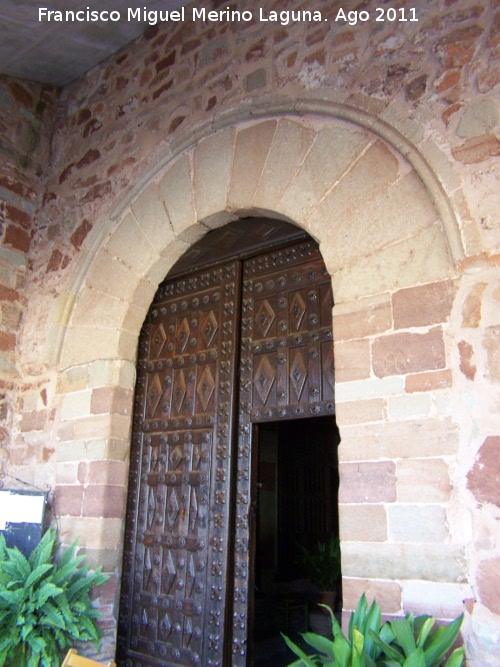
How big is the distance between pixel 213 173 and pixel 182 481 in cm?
198

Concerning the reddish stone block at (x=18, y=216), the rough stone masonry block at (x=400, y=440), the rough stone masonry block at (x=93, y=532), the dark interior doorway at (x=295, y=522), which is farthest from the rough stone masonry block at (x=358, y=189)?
the dark interior doorway at (x=295, y=522)

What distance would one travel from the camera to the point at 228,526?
3.35 m

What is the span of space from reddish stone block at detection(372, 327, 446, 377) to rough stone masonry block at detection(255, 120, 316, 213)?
1094 mm

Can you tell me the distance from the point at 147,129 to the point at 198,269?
3.46ft

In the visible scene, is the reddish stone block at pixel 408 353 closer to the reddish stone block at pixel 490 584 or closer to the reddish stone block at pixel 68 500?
the reddish stone block at pixel 490 584

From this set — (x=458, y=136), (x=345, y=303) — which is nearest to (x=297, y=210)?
(x=345, y=303)

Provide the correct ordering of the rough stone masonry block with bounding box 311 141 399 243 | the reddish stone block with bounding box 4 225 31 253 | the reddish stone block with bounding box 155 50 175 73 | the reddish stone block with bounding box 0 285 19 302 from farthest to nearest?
1. the reddish stone block with bounding box 4 225 31 253
2. the reddish stone block with bounding box 0 285 19 302
3. the reddish stone block with bounding box 155 50 175 73
4. the rough stone masonry block with bounding box 311 141 399 243

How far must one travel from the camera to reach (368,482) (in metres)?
2.38

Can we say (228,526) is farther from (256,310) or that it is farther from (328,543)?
(328,543)

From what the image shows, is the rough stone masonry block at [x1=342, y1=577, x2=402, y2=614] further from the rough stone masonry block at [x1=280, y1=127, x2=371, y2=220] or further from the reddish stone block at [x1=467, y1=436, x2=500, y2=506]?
the rough stone masonry block at [x1=280, y1=127, x2=371, y2=220]

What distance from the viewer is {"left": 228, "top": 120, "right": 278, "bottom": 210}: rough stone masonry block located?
10.8 feet

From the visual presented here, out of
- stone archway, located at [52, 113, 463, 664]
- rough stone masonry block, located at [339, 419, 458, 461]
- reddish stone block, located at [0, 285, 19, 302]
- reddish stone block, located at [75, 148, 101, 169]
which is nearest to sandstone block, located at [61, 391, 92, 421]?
stone archway, located at [52, 113, 463, 664]

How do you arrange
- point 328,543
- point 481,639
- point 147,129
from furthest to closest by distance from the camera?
point 328,543 < point 147,129 < point 481,639

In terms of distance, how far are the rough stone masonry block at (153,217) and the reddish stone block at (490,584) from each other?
8.40ft
